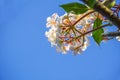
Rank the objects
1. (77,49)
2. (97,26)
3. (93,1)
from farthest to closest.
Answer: (77,49) < (97,26) < (93,1)

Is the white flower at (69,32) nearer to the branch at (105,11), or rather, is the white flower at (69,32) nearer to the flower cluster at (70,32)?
the flower cluster at (70,32)

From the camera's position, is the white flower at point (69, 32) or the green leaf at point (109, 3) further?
the white flower at point (69, 32)

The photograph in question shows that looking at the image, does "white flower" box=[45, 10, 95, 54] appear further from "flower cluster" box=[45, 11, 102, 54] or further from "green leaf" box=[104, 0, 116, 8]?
"green leaf" box=[104, 0, 116, 8]

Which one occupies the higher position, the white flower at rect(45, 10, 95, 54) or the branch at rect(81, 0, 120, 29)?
the white flower at rect(45, 10, 95, 54)

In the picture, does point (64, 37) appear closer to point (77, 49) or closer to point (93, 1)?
point (77, 49)

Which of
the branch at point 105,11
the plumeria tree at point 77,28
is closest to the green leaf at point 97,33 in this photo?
the plumeria tree at point 77,28

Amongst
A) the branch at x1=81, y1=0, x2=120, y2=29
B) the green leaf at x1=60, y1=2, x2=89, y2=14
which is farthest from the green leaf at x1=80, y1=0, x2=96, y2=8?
the green leaf at x1=60, y1=2, x2=89, y2=14

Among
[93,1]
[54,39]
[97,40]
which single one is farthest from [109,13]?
[54,39]

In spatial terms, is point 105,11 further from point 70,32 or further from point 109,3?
point 70,32
